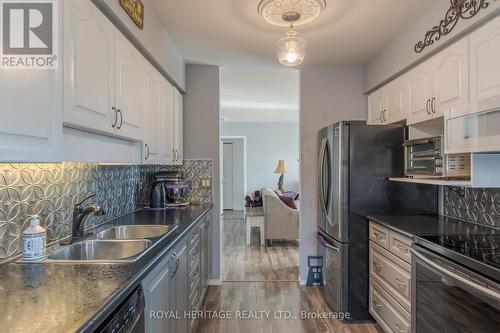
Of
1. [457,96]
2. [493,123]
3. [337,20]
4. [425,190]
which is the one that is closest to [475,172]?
[493,123]

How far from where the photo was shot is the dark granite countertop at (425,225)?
6.52 feet

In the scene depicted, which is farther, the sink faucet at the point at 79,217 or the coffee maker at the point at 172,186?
the coffee maker at the point at 172,186

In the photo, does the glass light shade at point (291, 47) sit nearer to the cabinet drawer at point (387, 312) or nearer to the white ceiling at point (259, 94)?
the white ceiling at point (259, 94)

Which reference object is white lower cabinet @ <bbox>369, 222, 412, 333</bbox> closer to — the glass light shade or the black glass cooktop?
the black glass cooktop

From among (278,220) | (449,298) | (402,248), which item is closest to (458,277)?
(449,298)

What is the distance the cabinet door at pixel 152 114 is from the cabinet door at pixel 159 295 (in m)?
0.88

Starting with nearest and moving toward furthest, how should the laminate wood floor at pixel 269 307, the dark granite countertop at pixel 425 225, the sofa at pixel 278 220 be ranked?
the dark granite countertop at pixel 425 225, the laminate wood floor at pixel 269 307, the sofa at pixel 278 220

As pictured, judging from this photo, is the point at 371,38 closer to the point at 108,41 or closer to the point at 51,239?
the point at 108,41

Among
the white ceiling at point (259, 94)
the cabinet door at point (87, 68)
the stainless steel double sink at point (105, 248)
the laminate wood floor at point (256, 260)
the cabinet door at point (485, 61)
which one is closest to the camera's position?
the cabinet door at point (87, 68)

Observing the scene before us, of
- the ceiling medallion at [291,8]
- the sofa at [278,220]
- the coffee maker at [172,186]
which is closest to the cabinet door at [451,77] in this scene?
the ceiling medallion at [291,8]

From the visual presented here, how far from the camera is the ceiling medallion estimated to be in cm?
192

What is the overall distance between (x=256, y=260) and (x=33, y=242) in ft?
10.8

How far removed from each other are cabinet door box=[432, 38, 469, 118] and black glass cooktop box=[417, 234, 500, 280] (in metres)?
0.83

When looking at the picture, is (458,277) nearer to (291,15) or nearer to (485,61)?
(485,61)
